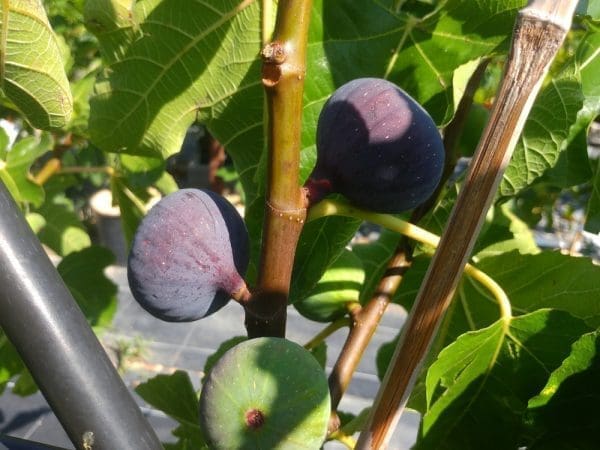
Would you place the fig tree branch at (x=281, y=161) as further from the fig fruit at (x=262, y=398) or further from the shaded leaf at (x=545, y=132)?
the shaded leaf at (x=545, y=132)

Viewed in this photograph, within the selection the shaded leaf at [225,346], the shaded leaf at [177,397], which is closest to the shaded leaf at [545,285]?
the shaded leaf at [225,346]

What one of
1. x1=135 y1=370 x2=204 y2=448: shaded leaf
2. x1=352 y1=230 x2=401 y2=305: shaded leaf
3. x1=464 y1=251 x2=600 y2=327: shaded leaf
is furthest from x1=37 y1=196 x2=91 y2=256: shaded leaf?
x1=464 y1=251 x2=600 y2=327: shaded leaf

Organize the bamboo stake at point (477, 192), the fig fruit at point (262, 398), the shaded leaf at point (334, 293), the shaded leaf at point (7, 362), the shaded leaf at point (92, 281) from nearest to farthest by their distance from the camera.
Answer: the bamboo stake at point (477, 192) → the fig fruit at point (262, 398) → the shaded leaf at point (334, 293) → the shaded leaf at point (7, 362) → the shaded leaf at point (92, 281)

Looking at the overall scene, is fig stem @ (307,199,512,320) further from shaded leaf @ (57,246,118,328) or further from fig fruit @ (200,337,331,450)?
shaded leaf @ (57,246,118,328)

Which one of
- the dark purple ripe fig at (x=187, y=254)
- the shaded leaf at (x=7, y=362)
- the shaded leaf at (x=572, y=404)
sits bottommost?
the shaded leaf at (x=7, y=362)

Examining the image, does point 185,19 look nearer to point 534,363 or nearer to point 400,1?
point 400,1

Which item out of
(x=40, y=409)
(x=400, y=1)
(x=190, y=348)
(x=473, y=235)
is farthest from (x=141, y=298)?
(x=190, y=348)

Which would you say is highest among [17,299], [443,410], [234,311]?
[17,299]
